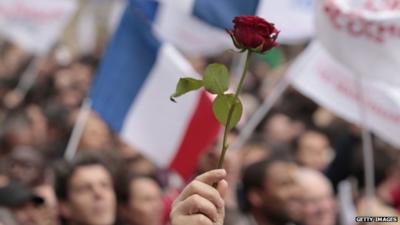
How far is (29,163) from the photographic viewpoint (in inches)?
280

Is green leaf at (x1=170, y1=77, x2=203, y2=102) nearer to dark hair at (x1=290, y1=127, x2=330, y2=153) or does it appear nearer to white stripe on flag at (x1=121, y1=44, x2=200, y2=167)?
white stripe on flag at (x1=121, y1=44, x2=200, y2=167)

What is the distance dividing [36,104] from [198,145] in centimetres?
461

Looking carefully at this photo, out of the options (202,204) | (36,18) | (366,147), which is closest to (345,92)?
(366,147)

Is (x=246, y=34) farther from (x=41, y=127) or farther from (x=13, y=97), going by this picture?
(x=13, y=97)

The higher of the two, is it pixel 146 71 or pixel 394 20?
pixel 394 20

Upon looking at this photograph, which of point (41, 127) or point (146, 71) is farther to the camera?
point (41, 127)

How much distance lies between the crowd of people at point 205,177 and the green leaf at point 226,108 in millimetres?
149

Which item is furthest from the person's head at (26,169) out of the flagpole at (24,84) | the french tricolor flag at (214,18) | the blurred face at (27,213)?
the flagpole at (24,84)

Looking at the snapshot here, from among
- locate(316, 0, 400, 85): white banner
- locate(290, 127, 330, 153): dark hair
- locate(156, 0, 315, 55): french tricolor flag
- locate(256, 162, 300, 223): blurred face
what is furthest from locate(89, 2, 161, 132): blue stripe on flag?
locate(290, 127, 330, 153): dark hair

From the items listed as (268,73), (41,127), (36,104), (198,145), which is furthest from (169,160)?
(268,73)

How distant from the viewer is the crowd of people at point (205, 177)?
6.28 meters

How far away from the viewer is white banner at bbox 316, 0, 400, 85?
5957mm

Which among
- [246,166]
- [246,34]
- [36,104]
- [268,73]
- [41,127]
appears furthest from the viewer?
[268,73]

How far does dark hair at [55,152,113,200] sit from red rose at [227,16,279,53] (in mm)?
3331
